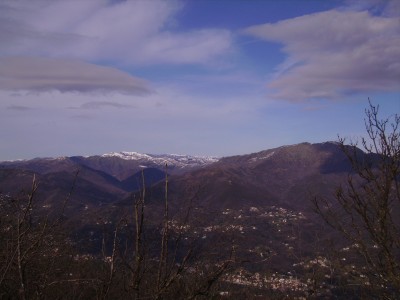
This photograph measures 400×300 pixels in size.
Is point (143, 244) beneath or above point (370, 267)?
above

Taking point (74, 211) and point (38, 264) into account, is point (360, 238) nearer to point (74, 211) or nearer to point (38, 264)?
point (38, 264)

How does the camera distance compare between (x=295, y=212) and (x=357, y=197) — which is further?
(x=295, y=212)

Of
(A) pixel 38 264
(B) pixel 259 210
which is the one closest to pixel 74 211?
(B) pixel 259 210

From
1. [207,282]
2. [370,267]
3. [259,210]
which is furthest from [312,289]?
[259,210]

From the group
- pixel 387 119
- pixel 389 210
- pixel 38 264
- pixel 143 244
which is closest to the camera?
pixel 143 244

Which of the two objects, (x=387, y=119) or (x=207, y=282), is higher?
(x=387, y=119)

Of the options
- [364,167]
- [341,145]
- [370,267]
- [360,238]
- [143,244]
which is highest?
[341,145]

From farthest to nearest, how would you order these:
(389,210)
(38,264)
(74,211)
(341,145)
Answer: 1. (74,211)
2. (38,264)
3. (341,145)
4. (389,210)

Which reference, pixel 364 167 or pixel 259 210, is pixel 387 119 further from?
pixel 259 210

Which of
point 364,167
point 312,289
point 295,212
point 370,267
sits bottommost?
point 295,212
